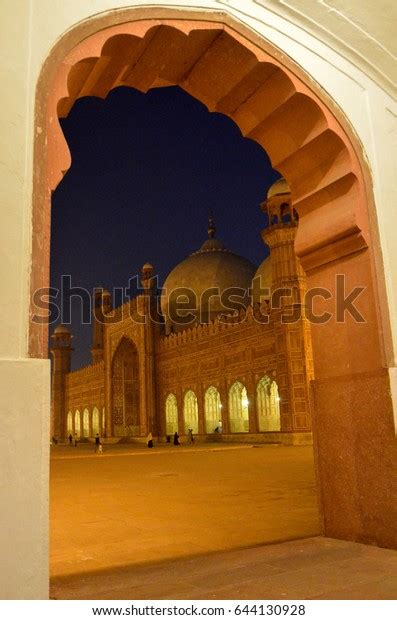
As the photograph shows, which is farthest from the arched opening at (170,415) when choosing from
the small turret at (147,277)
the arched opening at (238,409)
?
the small turret at (147,277)

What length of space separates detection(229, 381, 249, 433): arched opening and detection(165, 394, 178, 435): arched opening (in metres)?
4.20

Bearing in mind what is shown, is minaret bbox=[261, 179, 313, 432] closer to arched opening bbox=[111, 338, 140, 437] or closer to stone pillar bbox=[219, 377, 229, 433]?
stone pillar bbox=[219, 377, 229, 433]

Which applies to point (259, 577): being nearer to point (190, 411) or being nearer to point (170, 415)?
point (190, 411)

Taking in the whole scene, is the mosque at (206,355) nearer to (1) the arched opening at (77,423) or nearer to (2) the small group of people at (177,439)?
(1) the arched opening at (77,423)

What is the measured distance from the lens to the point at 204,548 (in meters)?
3.55

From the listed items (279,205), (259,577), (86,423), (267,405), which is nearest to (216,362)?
(267,405)

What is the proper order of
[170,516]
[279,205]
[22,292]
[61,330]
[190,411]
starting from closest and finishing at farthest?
[22,292] < [170,516] < [279,205] < [190,411] < [61,330]

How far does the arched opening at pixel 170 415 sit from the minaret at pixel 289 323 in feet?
26.9

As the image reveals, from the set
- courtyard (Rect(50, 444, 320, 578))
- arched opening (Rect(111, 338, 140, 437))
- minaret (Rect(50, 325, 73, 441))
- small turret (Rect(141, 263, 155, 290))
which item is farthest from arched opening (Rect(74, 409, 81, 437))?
courtyard (Rect(50, 444, 320, 578))

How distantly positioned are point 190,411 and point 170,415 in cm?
166

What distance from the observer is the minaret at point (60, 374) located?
36.4 m

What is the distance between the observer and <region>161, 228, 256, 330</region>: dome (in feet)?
97.6

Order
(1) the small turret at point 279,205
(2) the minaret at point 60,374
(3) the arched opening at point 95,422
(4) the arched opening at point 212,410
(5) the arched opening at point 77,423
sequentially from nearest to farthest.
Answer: (1) the small turret at point 279,205, (4) the arched opening at point 212,410, (3) the arched opening at point 95,422, (5) the arched opening at point 77,423, (2) the minaret at point 60,374
